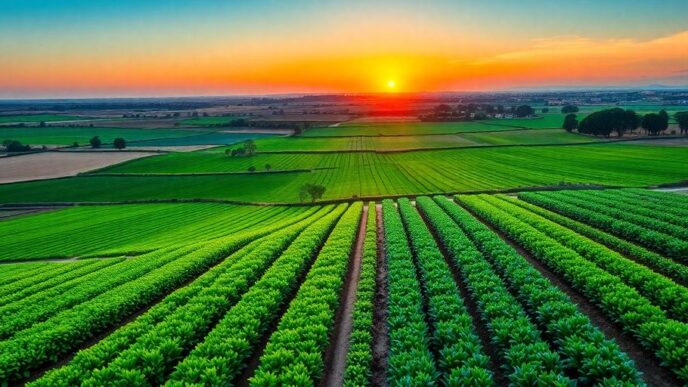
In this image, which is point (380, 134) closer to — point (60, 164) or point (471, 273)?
point (60, 164)

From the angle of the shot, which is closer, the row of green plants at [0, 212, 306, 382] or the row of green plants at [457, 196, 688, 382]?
the row of green plants at [457, 196, 688, 382]

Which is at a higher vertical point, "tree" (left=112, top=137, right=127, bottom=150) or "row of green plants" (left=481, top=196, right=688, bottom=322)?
"tree" (left=112, top=137, right=127, bottom=150)

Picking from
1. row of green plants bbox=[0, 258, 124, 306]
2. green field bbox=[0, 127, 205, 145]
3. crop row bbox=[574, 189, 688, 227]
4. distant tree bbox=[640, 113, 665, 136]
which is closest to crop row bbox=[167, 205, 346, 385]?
row of green plants bbox=[0, 258, 124, 306]

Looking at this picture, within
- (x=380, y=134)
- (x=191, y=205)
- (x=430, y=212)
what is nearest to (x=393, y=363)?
(x=430, y=212)

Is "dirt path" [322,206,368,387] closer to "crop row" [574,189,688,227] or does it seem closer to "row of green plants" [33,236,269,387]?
"row of green plants" [33,236,269,387]

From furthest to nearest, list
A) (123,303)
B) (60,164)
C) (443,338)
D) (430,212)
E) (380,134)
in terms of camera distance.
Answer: (380,134) → (60,164) → (430,212) → (123,303) → (443,338)

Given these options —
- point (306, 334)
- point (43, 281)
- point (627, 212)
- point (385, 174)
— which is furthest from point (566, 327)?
point (385, 174)
